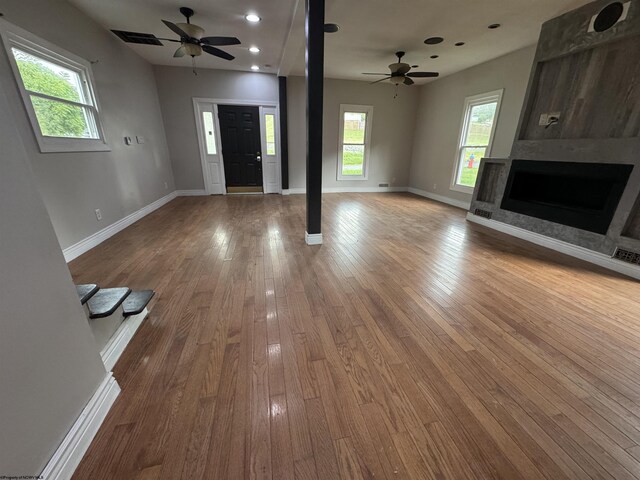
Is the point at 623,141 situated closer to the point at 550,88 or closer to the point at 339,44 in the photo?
the point at 550,88

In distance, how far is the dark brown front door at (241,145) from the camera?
19.8 feet

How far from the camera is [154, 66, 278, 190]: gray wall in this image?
5516 millimetres

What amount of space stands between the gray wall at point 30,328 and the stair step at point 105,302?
45 cm

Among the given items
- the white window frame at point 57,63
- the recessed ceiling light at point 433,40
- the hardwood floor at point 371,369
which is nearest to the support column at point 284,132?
the recessed ceiling light at point 433,40

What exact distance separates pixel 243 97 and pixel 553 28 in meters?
5.45

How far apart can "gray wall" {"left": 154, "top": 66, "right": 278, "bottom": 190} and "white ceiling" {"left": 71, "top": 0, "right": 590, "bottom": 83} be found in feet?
2.18

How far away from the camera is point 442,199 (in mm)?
6203

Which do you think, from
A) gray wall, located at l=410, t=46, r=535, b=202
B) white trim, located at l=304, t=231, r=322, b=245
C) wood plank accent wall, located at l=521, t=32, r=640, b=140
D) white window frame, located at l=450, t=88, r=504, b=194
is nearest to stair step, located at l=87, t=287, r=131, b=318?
white trim, located at l=304, t=231, r=322, b=245

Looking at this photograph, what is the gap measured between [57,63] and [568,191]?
20.9 feet

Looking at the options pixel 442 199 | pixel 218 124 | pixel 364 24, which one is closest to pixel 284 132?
pixel 218 124

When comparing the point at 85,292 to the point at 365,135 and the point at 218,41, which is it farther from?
the point at 365,135

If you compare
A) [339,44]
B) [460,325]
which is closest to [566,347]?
[460,325]

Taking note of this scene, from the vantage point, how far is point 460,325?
1.87 m

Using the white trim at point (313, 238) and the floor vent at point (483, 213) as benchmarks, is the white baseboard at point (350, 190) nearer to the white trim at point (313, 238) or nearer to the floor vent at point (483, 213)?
the floor vent at point (483, 213)
